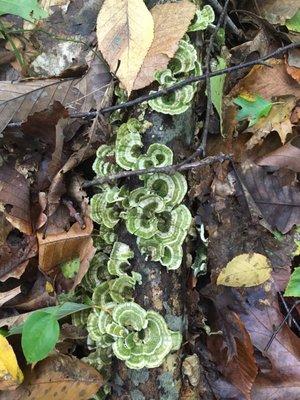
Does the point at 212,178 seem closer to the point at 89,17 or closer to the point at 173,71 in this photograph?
the point at 173,71

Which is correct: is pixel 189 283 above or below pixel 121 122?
below

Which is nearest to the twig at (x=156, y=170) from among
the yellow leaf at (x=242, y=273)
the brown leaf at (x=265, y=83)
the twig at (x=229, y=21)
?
the yellow leaf at (x=242, y=273)

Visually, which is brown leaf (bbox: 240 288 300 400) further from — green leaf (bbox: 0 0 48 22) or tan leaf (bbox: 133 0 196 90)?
green leaf (bbox: 0 0 48 22)

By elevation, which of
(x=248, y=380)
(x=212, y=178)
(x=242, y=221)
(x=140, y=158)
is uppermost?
(x=140, y=158)

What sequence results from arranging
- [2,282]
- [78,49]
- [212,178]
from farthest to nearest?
[78,49] < [212,178] < [2,282]

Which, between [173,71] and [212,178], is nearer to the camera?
[173,71]

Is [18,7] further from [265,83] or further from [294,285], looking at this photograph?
[294,285]

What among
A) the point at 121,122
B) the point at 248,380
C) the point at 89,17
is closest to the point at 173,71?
the point at 121,122

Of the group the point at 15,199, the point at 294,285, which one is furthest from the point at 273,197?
the point at 15,199
